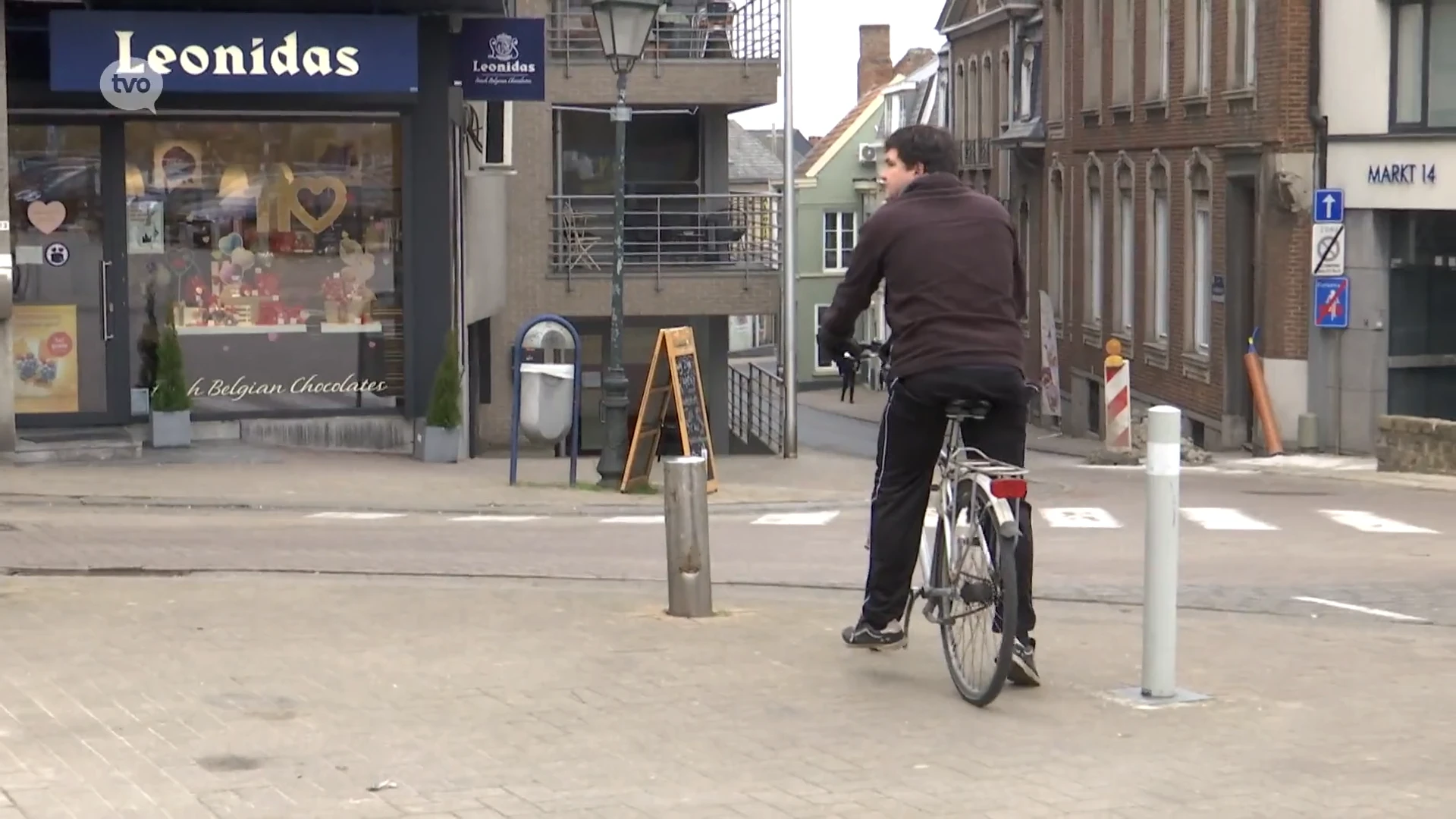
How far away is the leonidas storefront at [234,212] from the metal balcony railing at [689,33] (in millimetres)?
12690

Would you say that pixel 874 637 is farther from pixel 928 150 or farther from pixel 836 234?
pixel 836 234

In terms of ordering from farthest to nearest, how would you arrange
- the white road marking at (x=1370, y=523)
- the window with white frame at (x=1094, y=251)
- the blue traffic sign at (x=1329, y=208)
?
the window with white frame at (x=1094, y=251) → the blue traffic sign at (x=1329, y=208) → the white road marking at (x=1370, y=523)

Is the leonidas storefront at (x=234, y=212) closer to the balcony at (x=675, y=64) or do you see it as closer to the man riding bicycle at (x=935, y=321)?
the man riding bicycle at (x=935, y=321)

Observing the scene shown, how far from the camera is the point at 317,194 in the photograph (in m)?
17.8

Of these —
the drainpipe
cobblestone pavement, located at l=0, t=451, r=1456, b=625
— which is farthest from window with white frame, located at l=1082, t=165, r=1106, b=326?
the drainpipe

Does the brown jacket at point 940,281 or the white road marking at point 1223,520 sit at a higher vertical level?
the brown jacket at point 940,281

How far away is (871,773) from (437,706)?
1.57m

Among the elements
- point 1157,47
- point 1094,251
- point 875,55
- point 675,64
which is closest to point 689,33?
point 675,64

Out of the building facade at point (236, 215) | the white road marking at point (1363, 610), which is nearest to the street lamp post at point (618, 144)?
the building facade at point (236, 215)

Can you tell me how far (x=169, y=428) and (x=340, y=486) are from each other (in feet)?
7.86

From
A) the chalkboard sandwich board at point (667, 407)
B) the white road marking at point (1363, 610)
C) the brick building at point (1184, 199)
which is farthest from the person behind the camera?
the brick building at point (1184, 199)

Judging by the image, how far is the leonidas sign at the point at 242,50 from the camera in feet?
51.7

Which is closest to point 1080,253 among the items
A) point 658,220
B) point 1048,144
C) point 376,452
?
point 1048,144

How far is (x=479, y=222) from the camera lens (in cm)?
2464
